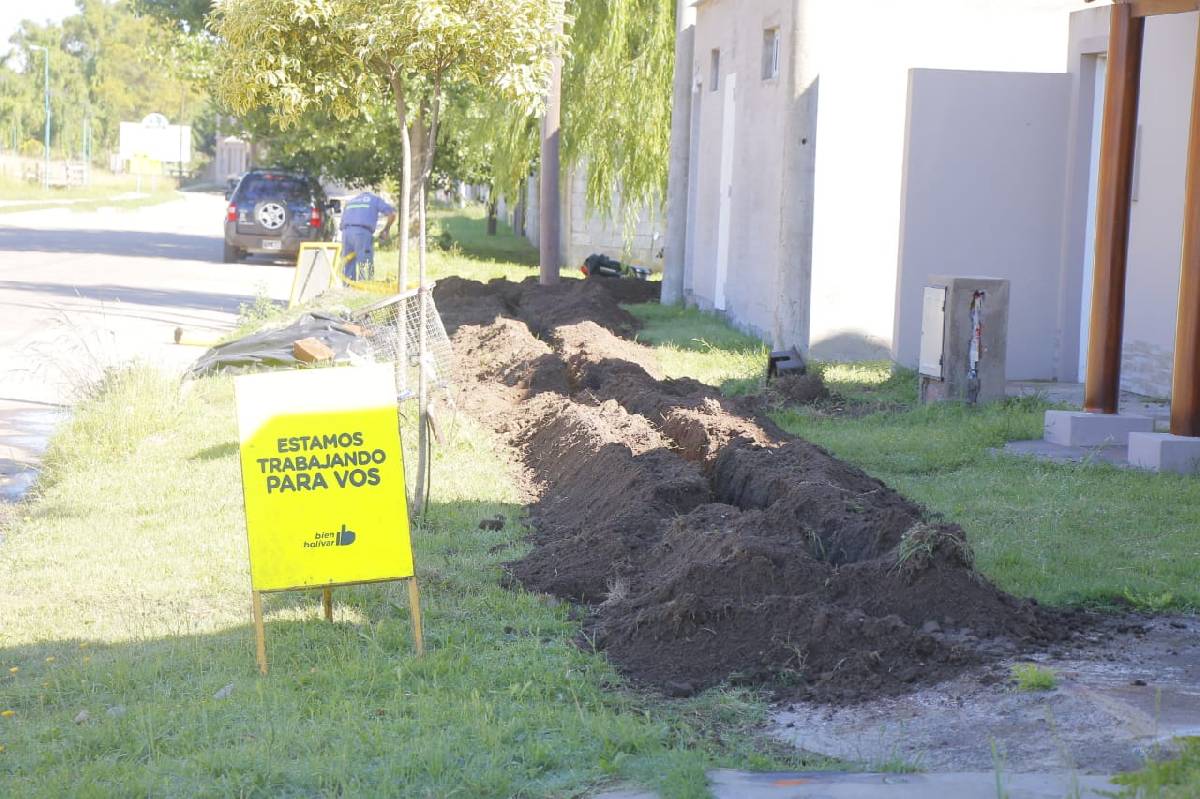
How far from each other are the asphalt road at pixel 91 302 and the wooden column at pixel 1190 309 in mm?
7679

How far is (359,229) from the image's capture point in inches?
842

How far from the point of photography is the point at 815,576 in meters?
5.74

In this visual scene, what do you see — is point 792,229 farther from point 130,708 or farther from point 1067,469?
point 130,708

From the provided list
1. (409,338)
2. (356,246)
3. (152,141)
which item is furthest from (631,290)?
(152,141)

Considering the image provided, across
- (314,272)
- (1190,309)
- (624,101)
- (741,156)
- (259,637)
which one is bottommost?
(259,637)

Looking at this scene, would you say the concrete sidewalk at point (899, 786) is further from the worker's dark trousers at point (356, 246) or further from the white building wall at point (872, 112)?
the worker's dark trousers at point (356, 246)

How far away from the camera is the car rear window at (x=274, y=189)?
2820 cm

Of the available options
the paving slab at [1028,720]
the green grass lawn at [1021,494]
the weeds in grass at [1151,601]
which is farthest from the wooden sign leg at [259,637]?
the weeds in grass at [1151,601]

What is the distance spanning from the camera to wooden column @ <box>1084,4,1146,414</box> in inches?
369

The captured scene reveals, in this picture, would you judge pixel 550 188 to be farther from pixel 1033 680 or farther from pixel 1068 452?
pixel 1033 680

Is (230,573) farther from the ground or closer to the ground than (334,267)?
closer to the ground

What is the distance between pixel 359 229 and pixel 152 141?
56412mm

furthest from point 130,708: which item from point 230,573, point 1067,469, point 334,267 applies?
point 334,267

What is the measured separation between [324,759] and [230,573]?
2713 mm
